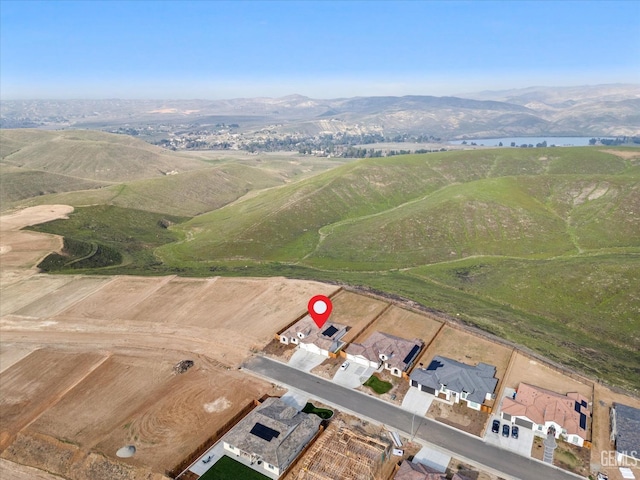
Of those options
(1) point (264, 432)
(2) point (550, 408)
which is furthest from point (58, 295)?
(2) point (550, 408)

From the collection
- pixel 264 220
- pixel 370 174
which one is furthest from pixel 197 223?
pixel 370 174

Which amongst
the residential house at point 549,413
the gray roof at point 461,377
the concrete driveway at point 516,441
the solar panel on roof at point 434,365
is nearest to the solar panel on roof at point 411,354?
the gray roof at point 461,377

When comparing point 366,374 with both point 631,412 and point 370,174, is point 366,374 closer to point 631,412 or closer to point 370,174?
point 631,412

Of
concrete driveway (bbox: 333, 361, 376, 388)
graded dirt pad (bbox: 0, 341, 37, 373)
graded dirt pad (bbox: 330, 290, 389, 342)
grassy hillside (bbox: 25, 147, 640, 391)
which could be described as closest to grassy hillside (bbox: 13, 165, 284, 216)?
grassy hillside (bbox: 25, 147, 640, 391)

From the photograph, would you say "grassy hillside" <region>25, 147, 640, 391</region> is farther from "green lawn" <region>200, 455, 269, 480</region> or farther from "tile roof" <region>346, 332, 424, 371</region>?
"green lawn" <region>200, 455, 269, 480</region>

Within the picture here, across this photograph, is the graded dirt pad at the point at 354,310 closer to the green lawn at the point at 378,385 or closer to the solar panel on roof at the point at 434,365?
the green lawn at the point at 378,385
